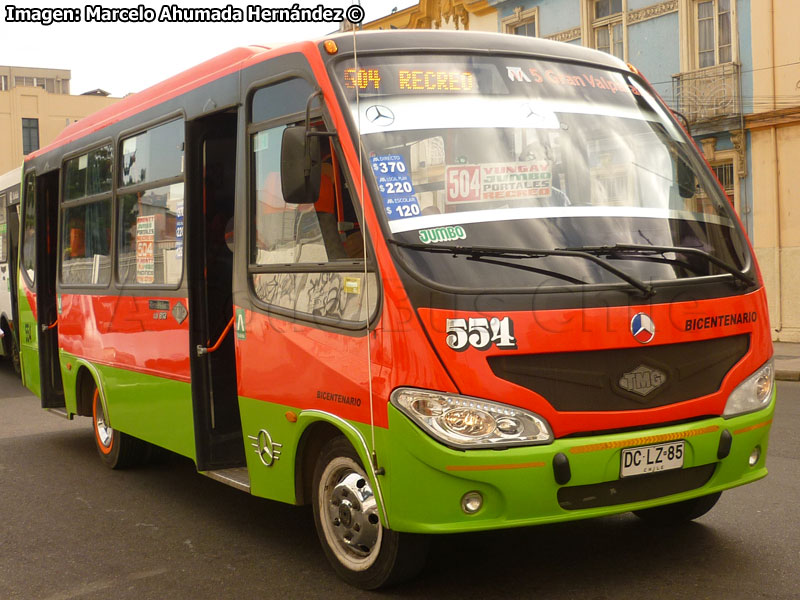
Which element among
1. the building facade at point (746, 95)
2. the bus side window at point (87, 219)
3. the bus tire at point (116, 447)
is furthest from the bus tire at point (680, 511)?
the building facade at point (746, 95)

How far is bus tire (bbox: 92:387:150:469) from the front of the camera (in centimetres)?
841

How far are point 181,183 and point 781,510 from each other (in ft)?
13.3

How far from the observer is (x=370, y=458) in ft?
15.5

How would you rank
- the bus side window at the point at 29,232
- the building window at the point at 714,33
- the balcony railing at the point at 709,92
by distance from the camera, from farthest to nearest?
the building window at the point at 714,33 → the balcony railing at the point at 709,92 → the bus side window at the point at 29,232

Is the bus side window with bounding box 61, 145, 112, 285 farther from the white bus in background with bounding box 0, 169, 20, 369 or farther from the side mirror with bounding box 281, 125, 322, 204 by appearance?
the white bus in background with bounding box 0, 169, 20, 369

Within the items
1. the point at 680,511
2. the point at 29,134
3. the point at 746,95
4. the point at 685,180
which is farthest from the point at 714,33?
the point at 29,134

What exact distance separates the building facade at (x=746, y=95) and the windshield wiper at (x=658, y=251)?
1656cm

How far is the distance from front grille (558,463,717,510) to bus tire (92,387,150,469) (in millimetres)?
4717

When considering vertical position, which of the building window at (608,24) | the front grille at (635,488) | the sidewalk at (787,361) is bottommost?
the sidewalk at (787,361)

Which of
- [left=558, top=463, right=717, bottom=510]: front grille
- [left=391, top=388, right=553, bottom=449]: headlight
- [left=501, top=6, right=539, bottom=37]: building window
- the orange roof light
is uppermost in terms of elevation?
[left=501, top=6, right=539, bottom=37]: building window

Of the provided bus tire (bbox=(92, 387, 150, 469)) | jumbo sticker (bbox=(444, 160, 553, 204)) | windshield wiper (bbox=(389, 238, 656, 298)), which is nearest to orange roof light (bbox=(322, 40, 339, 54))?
jumbo sticker (bbox=(444, 160, 553, 204))

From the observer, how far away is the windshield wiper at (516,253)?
463cm

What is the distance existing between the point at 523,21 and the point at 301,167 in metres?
22.9

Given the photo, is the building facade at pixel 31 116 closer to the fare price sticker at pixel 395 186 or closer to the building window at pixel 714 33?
the building window at pixel 714 33
